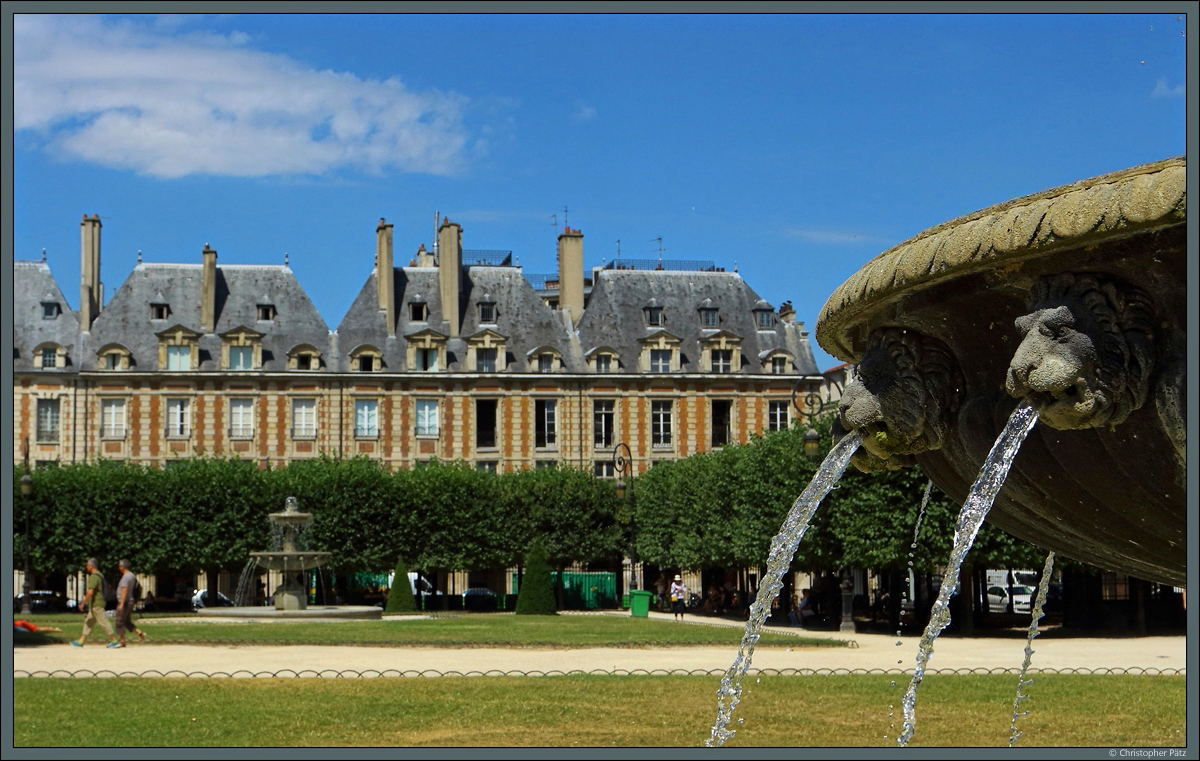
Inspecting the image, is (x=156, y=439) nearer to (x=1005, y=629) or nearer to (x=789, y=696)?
(x=1005, y=629)

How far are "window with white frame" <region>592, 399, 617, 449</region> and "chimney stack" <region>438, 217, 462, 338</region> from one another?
5.13m

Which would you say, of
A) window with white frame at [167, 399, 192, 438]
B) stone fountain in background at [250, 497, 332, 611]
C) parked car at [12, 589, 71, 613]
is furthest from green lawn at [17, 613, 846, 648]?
window with white frame at [167, 399, 192, 438]

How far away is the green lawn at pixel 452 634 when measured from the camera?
18.7 m

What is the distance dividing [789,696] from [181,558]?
2821 centimetres

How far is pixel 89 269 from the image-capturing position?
46.6m

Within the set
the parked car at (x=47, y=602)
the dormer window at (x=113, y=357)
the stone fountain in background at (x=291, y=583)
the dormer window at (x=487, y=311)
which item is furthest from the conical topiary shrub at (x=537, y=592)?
the dormer window at (x=113, y=357)

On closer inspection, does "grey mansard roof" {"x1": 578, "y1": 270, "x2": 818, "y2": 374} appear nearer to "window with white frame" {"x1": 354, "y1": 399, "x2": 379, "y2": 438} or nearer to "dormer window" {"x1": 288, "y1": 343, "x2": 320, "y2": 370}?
"window with white frame" {"x1": 354, "y1": 399, "x2": 379, "y2": 438}

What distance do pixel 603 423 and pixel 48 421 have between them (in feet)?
56.4

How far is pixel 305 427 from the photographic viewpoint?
45781 millimetres

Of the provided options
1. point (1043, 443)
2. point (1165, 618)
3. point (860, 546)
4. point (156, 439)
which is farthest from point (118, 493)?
point (1043, 443)

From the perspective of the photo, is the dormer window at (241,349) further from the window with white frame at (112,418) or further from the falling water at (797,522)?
the falling water at (797,522)

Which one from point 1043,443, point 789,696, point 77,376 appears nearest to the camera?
point 1043,443

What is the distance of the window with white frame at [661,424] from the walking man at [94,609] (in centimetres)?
2895

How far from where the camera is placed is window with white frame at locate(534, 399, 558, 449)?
153 ft
